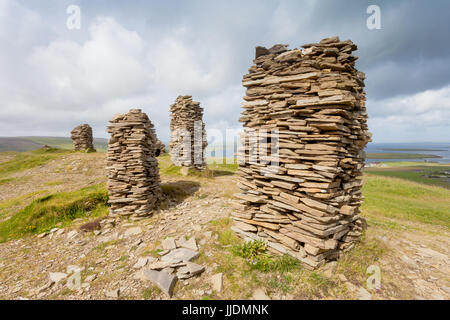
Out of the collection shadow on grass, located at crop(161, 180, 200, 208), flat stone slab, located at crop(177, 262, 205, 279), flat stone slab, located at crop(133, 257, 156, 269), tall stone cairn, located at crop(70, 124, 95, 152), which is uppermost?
tall stone cairn, located at crop(70, 124, 95, 152)

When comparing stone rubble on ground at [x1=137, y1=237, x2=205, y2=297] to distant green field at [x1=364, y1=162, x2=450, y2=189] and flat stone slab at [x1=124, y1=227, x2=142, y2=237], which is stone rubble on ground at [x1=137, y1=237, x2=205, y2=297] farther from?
distant green field at [x1=364, y1=162, x2=450, y2=189]

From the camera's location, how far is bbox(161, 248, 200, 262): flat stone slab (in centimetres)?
572

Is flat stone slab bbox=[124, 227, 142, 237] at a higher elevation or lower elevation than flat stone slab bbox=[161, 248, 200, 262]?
lower

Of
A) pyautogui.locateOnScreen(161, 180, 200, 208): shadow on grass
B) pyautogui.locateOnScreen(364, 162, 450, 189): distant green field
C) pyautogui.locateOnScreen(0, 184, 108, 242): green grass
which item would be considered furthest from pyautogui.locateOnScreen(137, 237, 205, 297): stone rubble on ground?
pyautogui.locateOnScreen(364, 162, 450, 189): distant green field

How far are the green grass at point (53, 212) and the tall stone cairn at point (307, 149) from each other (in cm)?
880

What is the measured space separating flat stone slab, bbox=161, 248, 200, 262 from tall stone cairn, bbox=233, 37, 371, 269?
1.96m

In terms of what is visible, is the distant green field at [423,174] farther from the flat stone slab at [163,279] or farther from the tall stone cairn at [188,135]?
the flat stone slab at [163,279]

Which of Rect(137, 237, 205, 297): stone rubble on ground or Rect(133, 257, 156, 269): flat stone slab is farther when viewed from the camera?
Rect(133, 257, 156, 269): flat stone slab

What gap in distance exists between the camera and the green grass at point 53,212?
8.41 m

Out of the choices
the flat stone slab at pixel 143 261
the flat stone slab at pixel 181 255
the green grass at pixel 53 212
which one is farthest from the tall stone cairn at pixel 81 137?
the flat stone slab at pixel 181 255

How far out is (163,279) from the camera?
4906 mm
